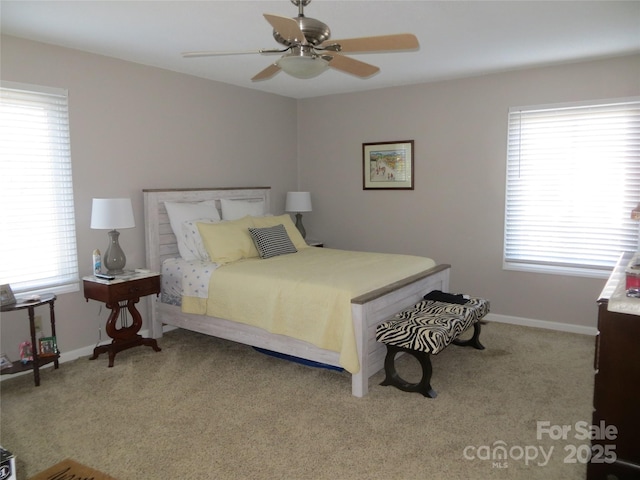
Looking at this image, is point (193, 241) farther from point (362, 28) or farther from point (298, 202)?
point (362, 28)

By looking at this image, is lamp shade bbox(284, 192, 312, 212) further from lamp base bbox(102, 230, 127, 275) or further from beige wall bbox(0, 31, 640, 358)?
lamp base bbox(102, 230, 127, 275)

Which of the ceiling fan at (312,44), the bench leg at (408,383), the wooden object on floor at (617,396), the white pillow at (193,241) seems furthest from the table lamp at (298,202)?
the wooden object on floor at (617,396)

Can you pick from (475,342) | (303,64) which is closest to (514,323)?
(475,342)

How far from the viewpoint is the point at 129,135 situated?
4.13 metres

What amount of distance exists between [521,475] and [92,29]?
12.5 ft

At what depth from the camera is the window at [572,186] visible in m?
4.09

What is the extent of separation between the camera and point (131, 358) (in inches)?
151

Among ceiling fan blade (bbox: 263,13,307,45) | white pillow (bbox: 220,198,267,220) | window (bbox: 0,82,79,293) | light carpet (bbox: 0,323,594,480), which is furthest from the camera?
white pillow (bbox: 220,198,267,220)

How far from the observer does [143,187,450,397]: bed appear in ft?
10.2

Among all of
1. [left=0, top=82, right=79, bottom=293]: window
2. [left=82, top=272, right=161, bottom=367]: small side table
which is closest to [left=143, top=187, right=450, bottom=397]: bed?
[left=82, top=272, right=161, bottom=367]: small side table

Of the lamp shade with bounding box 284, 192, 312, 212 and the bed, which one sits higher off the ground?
the lamp shade with bounding box 284, 192, 312, 212

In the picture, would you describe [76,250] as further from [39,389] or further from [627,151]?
[627,151]

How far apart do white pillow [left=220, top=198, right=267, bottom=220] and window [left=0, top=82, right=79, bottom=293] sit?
56.9 inches

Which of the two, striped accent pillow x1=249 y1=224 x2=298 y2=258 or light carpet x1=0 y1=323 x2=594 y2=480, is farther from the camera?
striped accent pillow x1=249 y1=224 x2=298 y2=258
